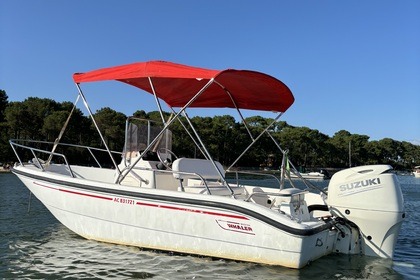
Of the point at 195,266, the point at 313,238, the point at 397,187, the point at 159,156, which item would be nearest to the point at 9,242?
the point at 159,156

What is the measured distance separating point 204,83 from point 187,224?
3.08m

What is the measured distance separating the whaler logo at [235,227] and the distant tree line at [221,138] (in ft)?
28.5

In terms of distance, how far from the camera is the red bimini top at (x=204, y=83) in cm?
Result: 680

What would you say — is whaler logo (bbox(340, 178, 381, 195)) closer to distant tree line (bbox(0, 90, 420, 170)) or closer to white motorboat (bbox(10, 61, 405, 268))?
white motorboat (bbox(10, 61, 405, 268))

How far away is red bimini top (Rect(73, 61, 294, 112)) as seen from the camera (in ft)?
22.3

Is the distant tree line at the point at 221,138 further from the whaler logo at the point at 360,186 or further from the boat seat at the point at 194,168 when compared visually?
the whaler logo at the point at 360,186

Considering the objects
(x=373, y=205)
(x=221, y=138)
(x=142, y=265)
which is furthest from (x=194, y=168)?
(x=221, y=138)

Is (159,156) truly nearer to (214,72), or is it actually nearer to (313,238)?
(214,72)

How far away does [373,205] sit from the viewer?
6344 mm

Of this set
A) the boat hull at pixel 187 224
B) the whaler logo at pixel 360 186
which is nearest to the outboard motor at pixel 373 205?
the whaler logo at pixel 360 186

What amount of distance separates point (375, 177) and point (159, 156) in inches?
173

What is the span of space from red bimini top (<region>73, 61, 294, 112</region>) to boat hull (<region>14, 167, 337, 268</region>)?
6.40 ft

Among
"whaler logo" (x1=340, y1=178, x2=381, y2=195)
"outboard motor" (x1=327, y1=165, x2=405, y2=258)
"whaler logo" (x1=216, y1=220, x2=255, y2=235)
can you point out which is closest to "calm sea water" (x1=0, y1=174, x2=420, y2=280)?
"outboard motor" (x1=327, y1=165, x2=405, y2=258)

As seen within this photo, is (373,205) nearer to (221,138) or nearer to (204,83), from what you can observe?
(204,83)
